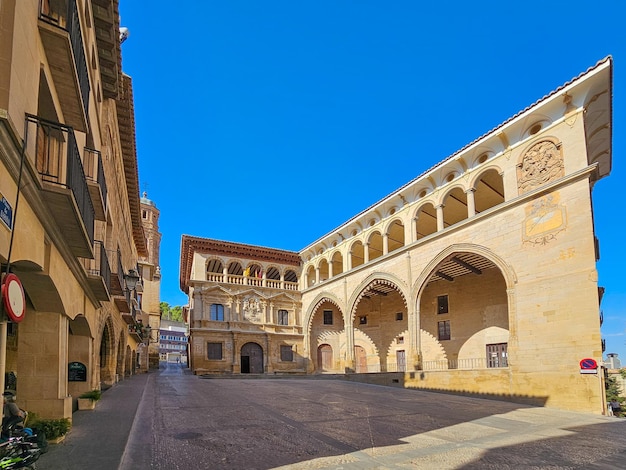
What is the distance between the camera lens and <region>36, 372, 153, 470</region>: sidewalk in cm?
600

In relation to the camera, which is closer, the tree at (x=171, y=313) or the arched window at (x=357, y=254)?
the arched window at (x=357, y=254)

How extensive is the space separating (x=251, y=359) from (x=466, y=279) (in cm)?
1761

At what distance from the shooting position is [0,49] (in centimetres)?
481

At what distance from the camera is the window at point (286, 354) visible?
34.8 meters

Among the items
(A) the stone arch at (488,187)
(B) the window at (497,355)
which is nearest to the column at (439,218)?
(A) the stone arch at (488,187)

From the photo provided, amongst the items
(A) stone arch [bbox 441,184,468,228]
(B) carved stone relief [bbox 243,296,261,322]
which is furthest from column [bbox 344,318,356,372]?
(A) stone arch [bbox 441,184,468,228]

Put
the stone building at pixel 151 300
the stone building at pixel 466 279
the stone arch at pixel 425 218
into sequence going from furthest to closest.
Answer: the stone building at pixel 151 300 < the stone arch at pixel 425 218 < the stone building at pixel 466 279

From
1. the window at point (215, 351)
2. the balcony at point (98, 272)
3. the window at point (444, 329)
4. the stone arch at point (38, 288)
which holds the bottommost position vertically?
the window at point (215, 351)

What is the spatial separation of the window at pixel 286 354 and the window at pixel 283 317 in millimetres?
1995

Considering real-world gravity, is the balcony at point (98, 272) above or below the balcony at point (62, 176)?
below

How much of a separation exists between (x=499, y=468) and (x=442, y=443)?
173cm

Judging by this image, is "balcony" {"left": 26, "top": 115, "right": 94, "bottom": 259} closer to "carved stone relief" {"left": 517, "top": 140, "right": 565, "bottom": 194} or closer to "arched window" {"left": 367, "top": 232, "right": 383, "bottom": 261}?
"carved stone relief" {"left": 517, "top": 140, "right": 565, "bottom": 194}

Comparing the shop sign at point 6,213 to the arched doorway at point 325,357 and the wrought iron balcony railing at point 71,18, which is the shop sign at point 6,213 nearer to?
the wrought iron balcony railing at point 71,18

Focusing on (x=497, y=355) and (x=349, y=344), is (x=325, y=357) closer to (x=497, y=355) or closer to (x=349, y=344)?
(x=349, y=344)
